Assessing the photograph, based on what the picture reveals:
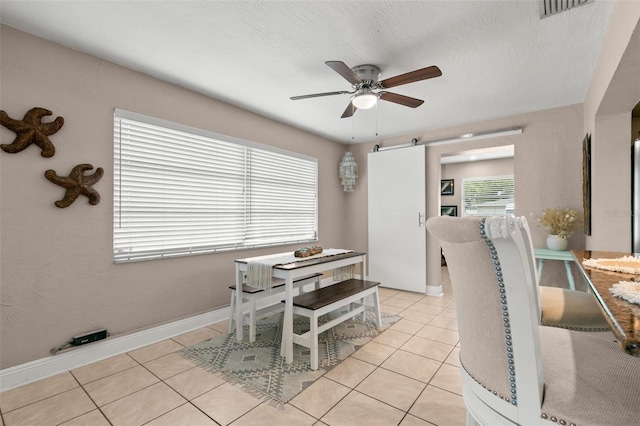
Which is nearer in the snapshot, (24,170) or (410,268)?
(24,170)

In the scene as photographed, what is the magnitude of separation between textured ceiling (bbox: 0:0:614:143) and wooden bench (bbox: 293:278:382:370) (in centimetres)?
197

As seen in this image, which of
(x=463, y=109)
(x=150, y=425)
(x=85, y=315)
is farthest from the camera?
(x=463, y=109)

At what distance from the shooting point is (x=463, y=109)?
11.7 feet

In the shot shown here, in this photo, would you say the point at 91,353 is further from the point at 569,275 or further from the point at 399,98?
the point at 569,275

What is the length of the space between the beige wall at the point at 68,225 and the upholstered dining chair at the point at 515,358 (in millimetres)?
2626

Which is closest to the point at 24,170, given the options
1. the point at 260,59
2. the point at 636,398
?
the point at 260,59

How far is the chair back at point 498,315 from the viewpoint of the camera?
867 millimetres

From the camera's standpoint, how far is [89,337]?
2.30m

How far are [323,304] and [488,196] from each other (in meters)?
5.93

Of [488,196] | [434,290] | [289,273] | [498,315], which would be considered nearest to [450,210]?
[488,196]

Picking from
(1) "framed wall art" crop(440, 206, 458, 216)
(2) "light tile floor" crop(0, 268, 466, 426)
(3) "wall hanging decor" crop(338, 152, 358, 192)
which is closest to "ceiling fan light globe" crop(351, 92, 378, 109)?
(2) "light tile floor" crop(0, 268, 466, 426)

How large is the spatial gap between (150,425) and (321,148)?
402 cm

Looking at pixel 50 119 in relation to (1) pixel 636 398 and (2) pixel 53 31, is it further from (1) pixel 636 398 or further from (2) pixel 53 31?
(1) pixel 636 398

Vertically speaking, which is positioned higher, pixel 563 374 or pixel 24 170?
pixel 24 170
